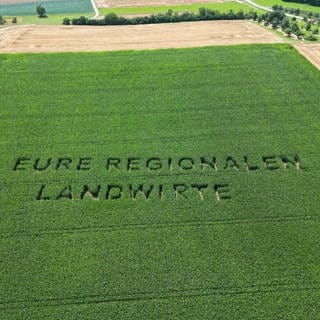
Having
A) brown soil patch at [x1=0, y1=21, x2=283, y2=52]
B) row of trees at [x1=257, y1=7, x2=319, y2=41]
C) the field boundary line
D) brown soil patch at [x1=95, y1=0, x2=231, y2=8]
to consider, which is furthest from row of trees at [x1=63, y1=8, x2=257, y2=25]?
the field boundary line

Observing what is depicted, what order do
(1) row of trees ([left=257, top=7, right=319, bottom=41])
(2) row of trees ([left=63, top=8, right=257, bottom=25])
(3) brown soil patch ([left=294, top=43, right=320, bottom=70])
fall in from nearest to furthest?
(3) brown soil patch ([left=294, top=43, right=320, bottom=70])
(1) row of trees ([left=257, top=7, right=319, bottom=41])
(2) row of trees ([left=63, top=8, right=257, bottom=25])

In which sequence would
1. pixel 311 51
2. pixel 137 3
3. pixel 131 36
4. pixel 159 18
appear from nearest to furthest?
1. pixel 311 51
2. pixel 131 36
3. pixel 159 18
4. pixel 137 3

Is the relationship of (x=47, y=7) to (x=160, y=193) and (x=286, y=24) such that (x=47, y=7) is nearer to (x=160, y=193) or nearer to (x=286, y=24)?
(x=286, y=24)

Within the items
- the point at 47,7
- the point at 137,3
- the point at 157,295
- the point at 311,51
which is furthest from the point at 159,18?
the point at 157,295

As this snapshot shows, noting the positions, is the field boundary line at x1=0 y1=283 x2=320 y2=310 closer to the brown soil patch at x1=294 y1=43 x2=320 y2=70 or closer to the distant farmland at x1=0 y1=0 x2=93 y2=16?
the brown soil patch at x1=294 y1=43 x2=320 y2=70

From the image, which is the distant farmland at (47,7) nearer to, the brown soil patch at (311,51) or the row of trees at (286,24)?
the row of trees at (286,24)

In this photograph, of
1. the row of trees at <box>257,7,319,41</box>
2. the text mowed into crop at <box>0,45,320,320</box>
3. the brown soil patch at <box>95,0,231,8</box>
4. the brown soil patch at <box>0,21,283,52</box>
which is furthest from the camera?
the brown soil patch at <box>95,0,231,8</box>

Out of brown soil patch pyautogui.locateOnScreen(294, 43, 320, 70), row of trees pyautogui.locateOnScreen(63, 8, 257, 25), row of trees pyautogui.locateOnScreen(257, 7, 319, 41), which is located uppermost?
brown soil patch pyautogui.locateOnScreen(294, 43, 320, 70)
